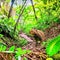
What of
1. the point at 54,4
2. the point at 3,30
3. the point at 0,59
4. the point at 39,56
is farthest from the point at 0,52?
the point at 54,4

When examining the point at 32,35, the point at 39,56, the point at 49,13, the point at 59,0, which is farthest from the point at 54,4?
the point at 39,56

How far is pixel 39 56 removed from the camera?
211 centimetres

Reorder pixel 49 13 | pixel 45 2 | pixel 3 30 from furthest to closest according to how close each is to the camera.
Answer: pixel 49 13
pixel 45 2
pixel 3 30

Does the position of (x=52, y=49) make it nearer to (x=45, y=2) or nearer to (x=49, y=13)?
(x=45, y=2)

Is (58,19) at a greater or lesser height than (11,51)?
lesser

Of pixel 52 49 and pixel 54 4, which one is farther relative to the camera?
pixel 54 4

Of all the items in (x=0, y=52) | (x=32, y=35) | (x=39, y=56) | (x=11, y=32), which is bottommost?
(x=32, y=35)

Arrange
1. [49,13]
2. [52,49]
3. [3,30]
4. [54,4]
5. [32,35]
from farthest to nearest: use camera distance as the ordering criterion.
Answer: [49,13] → [54,4] → [32,35] → [3,30] → [52,49]

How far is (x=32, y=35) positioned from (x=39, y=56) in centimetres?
255

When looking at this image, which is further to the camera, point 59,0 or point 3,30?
point 59,0

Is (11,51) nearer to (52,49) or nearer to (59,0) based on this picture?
(52,49)

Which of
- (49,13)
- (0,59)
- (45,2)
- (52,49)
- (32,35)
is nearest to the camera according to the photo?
(52,49)

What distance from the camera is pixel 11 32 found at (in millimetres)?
4059

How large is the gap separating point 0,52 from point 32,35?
281 cm
